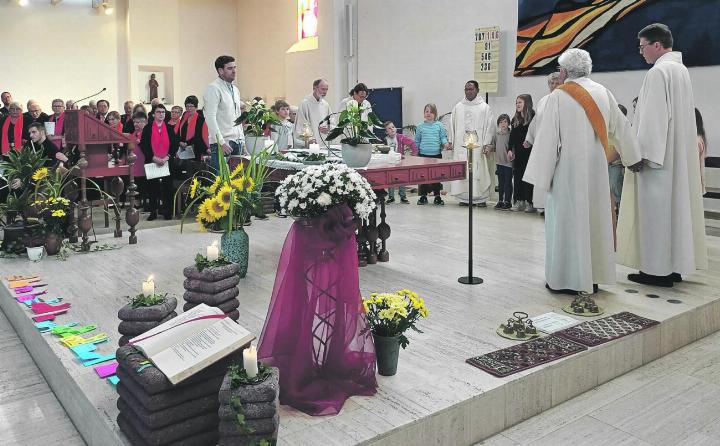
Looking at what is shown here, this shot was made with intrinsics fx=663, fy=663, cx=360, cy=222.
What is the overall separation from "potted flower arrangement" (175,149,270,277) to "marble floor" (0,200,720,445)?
32 centimetres

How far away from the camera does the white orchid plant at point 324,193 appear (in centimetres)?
310

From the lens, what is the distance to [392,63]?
42.1 feet

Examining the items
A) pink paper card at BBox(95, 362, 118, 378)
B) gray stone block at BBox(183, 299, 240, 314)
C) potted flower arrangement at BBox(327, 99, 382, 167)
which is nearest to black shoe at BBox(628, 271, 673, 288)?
potted flower arrangement at BBox(327, 99, 382, 167)

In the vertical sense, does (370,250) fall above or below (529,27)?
below

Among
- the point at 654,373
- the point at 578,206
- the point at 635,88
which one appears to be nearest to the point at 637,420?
the point at 654,373

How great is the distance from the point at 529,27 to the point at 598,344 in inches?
286

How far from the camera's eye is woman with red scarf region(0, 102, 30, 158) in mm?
9062

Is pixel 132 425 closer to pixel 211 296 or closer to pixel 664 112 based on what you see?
pixel 211 296

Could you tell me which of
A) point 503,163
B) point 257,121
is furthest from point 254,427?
point 503,163

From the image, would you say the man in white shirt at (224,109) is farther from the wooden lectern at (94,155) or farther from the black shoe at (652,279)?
the black shoe at (652,279)

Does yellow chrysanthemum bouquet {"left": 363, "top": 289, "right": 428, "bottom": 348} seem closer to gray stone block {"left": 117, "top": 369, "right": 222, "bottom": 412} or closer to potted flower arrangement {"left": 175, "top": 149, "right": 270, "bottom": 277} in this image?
gray stone block {"left": 117, "top": 369, "right": 222, "bottom": 412}

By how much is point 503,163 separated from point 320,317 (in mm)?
6889

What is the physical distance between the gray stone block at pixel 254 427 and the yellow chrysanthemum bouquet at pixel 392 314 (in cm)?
91

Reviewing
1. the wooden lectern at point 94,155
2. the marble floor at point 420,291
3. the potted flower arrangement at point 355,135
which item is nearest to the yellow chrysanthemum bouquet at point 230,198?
the marble floor at point 420,291
